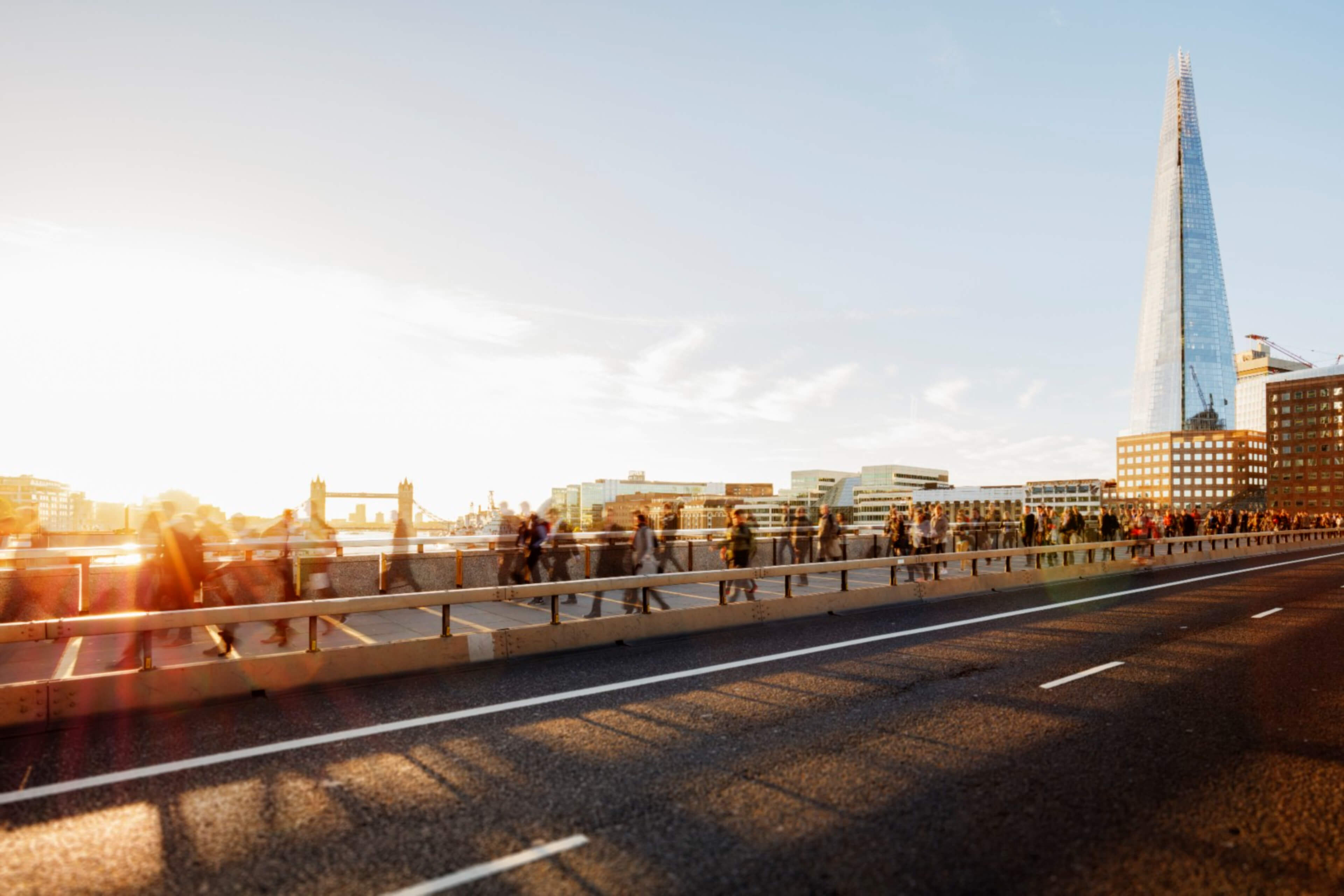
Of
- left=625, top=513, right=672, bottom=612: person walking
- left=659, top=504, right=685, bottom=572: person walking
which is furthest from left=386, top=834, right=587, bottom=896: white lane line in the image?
left=659, top=504, right=685, bottom=572: person walking

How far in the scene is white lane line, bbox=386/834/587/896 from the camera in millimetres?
4039

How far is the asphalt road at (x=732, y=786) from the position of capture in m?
4.32

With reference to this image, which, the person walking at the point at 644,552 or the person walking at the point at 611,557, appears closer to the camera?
the person walking at the point at 644,552

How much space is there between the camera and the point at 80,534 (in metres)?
17.8

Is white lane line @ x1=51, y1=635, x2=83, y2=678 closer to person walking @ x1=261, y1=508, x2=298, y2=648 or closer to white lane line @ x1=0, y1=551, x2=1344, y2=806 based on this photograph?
person walking @ x1=261, y1=508, x2=298, y2=648

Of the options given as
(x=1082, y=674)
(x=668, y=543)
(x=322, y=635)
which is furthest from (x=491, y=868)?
(x=668, y=543)

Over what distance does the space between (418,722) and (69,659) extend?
607cm

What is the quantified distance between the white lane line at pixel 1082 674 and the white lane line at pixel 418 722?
9.77 feet

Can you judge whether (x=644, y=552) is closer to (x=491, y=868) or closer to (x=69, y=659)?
(x=69, y=659)

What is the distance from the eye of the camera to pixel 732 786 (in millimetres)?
5629

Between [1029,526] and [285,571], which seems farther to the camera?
[1029,526]

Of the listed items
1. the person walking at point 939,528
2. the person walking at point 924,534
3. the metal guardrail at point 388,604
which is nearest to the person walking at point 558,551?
the metal guardrail at point 388,604

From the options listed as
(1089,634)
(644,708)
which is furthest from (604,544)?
(644,708)

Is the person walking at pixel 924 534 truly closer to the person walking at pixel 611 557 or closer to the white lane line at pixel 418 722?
the person walking at pixel 611 557
